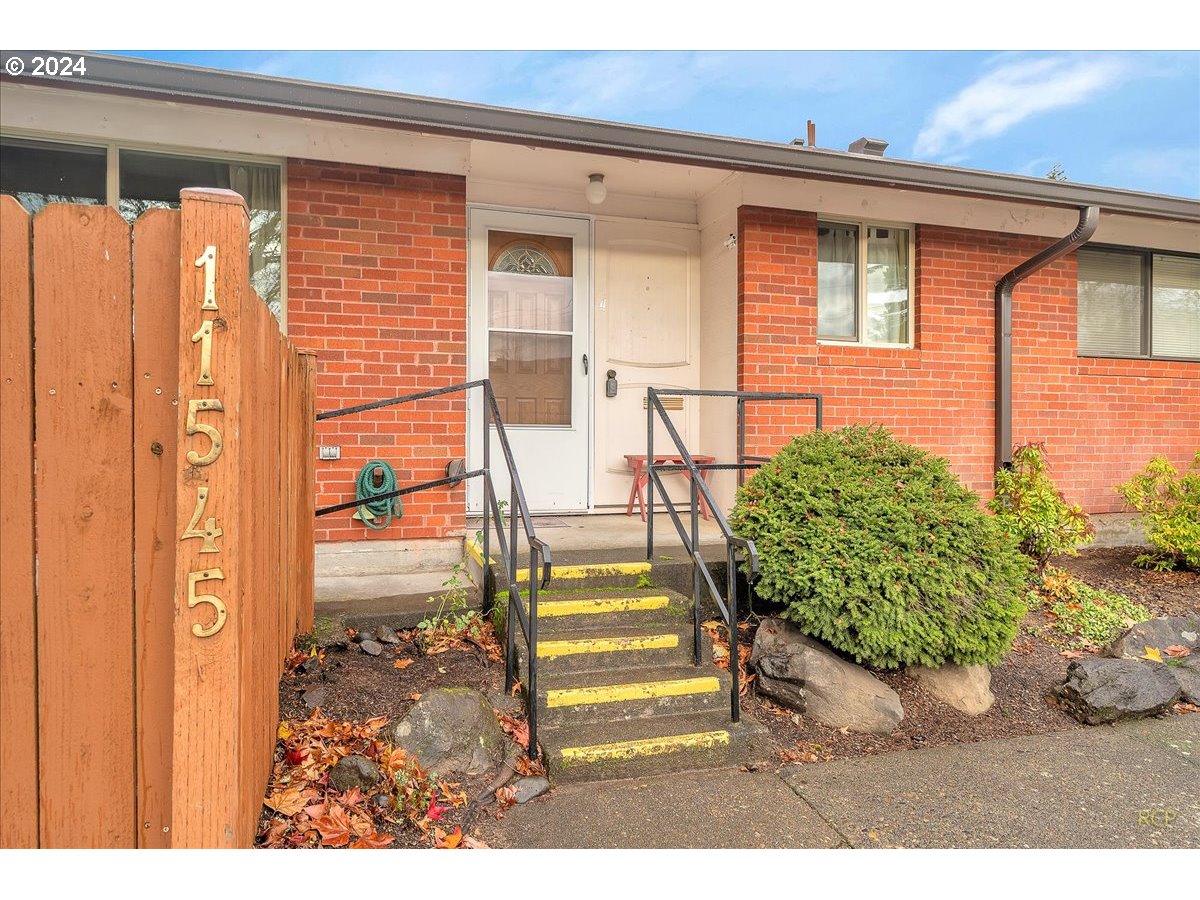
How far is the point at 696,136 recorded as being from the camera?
4664mm

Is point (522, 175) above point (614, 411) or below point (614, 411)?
above

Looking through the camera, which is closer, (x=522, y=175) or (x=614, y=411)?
(x=522, y=175)

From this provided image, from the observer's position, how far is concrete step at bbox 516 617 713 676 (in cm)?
340

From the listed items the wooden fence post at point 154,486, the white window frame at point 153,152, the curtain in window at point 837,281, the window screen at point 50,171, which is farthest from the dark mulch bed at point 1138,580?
the window screen at point 50,171

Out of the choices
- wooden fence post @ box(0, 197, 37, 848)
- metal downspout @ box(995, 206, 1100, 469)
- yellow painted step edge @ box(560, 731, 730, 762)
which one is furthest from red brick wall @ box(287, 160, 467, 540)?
metal downspout @ box(995, 206, 1100, 469)

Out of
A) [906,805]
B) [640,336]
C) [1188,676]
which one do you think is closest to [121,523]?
[906,805]

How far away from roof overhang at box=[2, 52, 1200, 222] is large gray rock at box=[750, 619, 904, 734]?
3114 mm

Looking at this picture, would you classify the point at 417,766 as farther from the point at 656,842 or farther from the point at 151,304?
the point at 151,304

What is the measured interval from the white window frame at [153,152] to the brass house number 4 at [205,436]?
2.84 m

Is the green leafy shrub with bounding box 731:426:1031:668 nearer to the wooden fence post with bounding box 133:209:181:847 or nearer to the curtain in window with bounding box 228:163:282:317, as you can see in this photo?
the wooden fence post with bounding box 133:209:181:847
